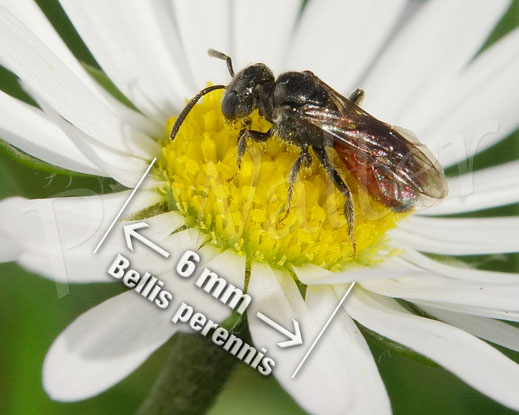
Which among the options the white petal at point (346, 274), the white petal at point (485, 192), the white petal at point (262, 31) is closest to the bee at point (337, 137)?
the white petal at point (346, 274)

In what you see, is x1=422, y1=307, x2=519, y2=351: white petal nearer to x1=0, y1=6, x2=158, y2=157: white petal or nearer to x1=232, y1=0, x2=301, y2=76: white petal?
x1=0, y1=6, x2=158, y2=157: white petal

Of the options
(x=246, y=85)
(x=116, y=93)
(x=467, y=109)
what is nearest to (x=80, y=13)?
(x=116, y=93)

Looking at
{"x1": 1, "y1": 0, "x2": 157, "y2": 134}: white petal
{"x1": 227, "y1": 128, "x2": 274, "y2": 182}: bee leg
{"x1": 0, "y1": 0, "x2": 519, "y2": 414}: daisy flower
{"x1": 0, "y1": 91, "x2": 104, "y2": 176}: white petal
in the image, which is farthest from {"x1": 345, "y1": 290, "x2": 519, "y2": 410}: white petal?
{"x1": 1, "y1": 0, "x2": 157, "y2": 134}: white petal

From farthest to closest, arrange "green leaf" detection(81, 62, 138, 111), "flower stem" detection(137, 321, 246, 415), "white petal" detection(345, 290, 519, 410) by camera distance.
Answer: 1. "green leaf" detection(81, 62, 138, 111)
2. "flower stem" detection(137, 321, 246, 415)
3. "white petal" detection(345, 290, 519, 410)

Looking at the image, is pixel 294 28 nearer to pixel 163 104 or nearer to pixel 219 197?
pixel 163 104

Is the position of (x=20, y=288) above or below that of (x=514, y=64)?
below

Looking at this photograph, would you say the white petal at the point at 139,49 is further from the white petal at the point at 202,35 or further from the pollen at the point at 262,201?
the pollen at the point at 262,201
